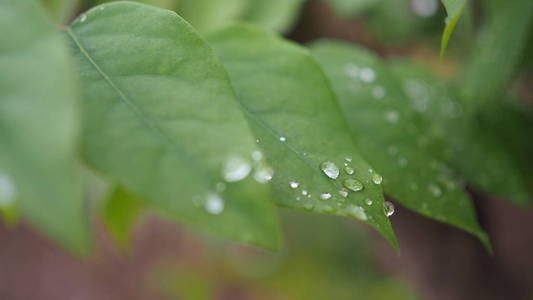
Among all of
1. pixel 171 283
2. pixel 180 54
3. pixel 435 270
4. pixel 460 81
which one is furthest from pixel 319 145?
pixel 171 283

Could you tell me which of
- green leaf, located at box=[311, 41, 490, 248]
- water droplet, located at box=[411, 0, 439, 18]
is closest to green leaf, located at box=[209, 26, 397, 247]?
green leaf, located at box=[311, 41, 490, 248]

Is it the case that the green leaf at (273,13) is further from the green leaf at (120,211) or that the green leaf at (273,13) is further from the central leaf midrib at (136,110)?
the central leaf midrib at (136,110)

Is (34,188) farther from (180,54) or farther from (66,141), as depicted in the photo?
(180,54)

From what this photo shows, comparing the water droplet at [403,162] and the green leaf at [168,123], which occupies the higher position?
the green leaf at [168,123]

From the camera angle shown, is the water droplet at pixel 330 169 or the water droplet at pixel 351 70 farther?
the water droplet at pixel 351 70

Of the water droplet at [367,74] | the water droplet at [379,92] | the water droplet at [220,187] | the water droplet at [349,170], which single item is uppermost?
the water droplet at [220,187]

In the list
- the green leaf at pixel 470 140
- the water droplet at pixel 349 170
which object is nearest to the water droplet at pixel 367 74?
the green leaf at pixel 470 140

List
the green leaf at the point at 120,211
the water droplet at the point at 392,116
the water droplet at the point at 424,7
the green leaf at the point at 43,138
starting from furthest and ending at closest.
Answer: the water droplet at the point at 424,7, the green leaf at the point at 120,211, the water droplet at the point at 392,116, the green leaf at the point at 43,138
